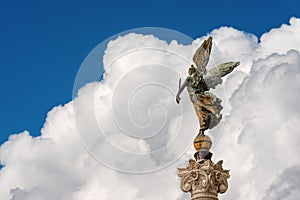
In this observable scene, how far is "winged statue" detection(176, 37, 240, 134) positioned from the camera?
3378 cm

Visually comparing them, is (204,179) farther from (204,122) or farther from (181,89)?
(181,89)

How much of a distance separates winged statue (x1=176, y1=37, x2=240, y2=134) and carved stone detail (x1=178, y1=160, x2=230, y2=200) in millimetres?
1765

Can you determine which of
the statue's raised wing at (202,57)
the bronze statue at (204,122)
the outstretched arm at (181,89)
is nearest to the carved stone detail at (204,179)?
the bronze statue at (204,122)

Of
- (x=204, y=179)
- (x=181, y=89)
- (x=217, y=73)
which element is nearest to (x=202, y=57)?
(x=217, y=73)

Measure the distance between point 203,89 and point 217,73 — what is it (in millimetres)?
940

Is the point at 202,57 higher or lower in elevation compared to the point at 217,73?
higher

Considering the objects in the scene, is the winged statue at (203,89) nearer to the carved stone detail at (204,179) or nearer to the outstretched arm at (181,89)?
the outstretched arm at (181,89)

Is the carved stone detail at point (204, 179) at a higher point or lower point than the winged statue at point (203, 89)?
lower

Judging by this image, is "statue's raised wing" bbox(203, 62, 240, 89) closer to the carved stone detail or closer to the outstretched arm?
the outstretched arm

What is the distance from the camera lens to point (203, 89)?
1332 inches

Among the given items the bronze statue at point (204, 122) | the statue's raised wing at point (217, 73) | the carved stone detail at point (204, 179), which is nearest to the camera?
the carved stone detail at point (204, 179)

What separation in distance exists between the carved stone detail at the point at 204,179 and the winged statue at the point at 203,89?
1765 millimetres

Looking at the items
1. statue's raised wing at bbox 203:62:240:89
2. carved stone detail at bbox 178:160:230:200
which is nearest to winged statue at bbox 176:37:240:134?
statue's raised wing at bbox 203:62:240:89

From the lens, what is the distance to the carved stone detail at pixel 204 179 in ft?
106
